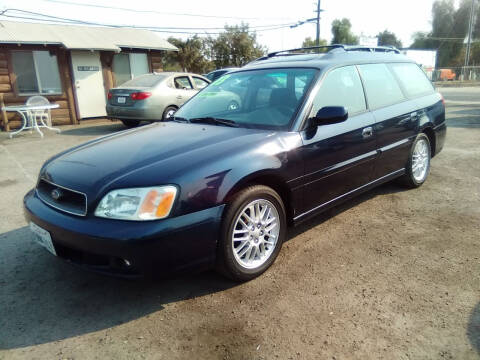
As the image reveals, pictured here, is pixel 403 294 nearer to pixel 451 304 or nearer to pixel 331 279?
pixel 451 304

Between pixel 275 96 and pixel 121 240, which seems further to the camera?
pixel 275 96

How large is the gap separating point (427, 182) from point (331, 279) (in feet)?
9.90

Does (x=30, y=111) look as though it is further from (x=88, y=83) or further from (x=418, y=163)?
(x=418, y=163)

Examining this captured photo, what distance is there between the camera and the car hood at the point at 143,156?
2438mm

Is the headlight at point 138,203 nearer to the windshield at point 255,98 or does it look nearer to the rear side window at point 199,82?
the windshield at point 255,98

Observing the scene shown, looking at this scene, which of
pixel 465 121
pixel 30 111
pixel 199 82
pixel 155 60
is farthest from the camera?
pixel 155 60

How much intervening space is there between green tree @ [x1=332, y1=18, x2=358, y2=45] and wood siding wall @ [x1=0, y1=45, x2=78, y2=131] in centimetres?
7335

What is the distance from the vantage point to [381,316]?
7.86 ft

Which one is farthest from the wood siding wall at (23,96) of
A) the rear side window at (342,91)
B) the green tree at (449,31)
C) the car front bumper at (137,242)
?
the green tree at (449,31)

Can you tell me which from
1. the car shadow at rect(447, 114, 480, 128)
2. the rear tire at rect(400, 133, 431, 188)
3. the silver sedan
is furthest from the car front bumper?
the car shadow at rect(447, 114, 480, 128)

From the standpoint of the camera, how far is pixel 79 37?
13109 millimetres

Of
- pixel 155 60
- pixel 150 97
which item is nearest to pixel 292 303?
pixel 150 97

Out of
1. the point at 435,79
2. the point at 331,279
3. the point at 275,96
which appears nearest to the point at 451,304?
the point at 331,279

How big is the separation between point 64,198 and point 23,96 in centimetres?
1132
